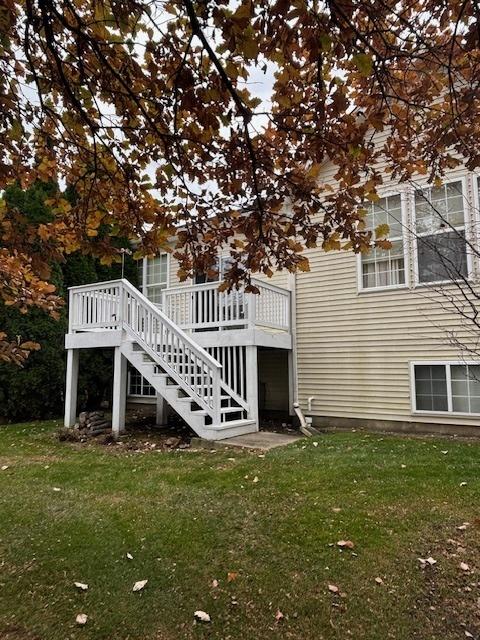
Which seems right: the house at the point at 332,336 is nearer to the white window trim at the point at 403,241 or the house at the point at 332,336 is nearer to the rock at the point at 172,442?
the white window trim at the point at 403,241

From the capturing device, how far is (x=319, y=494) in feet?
15.1

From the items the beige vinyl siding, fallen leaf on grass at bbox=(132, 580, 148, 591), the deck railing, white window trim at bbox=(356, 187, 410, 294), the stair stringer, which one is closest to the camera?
fallen leaf on grass at bbox=(132, 580, 148, 591)

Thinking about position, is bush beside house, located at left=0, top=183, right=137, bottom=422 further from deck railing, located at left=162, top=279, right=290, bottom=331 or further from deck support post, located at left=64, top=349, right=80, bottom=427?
deck railing, located at left=162, top=279, right=290, bottom=331

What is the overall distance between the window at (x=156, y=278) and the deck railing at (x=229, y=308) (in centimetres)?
309

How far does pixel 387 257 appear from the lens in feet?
28.1

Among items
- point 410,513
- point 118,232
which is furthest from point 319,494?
point 118,232

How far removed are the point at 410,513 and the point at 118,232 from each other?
3.60 meters

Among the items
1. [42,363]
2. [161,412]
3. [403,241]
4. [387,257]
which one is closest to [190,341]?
[161,412]

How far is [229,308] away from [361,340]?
2772 mm

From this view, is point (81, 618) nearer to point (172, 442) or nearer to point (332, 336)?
point (172, 442)

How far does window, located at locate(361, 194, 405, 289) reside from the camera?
838cm

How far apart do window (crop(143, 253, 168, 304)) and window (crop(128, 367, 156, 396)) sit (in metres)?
2.29

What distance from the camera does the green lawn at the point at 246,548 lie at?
A: 266cm

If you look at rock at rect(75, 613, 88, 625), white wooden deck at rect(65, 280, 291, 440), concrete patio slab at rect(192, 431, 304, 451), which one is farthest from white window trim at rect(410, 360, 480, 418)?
rock at rect(75, 613, 88, 625)
